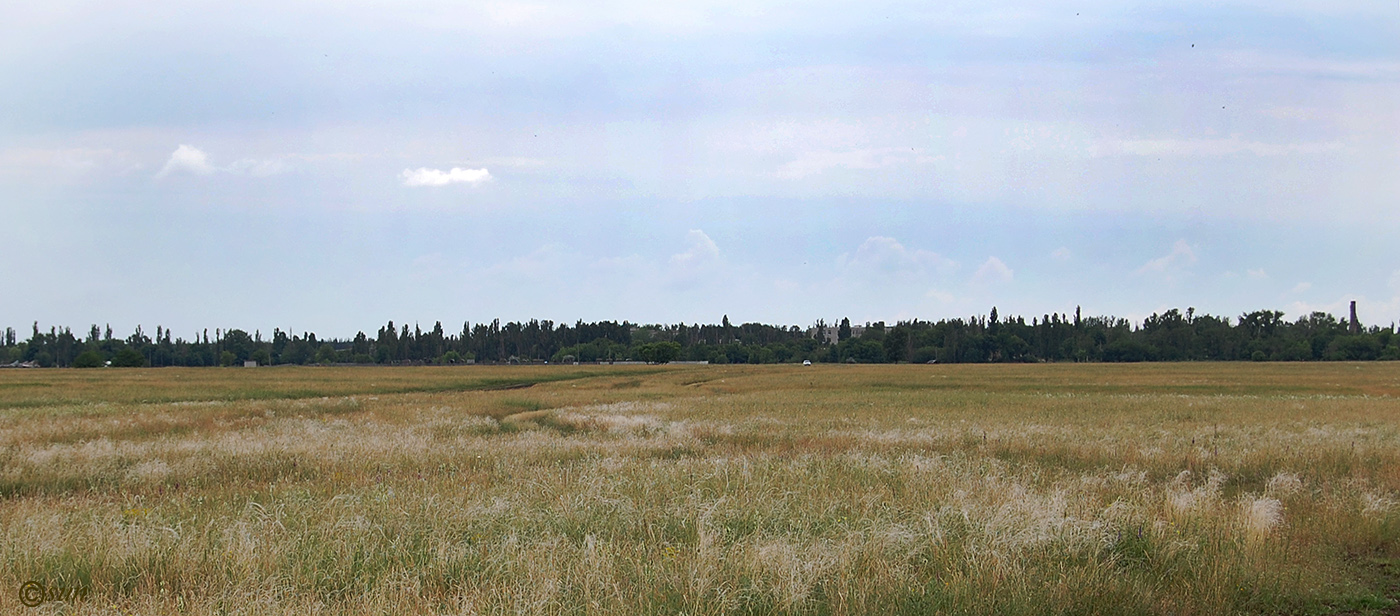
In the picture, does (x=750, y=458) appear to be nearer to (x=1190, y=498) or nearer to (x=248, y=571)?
(x=1190, y=498)

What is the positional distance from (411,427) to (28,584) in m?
20.7

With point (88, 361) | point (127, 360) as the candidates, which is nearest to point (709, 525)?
point (88, 361)

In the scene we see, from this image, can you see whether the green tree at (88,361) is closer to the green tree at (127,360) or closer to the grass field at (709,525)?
the green tree at (127,360)

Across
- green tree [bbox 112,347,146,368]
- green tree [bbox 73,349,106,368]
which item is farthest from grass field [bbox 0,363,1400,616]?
green tree [bbox 112,347,146,368]

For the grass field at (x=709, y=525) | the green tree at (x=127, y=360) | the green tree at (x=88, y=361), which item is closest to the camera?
the grass field at (x=709, y=525)

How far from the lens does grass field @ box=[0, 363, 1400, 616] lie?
7.82 m

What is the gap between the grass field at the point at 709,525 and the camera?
7.82 m

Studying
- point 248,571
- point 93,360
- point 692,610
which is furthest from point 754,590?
point 93,360

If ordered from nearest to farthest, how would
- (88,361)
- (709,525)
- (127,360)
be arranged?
(709,525) → (88,361) → (127,360)

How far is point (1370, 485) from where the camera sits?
1510 cm

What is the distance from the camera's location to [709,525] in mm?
10273

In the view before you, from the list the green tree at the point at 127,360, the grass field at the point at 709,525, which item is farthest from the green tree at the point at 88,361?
the grass field at the point at 709,525

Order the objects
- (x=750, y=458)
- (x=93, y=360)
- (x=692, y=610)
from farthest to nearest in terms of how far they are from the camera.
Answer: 1. (x=93, y=360)
2. (x=750, y=458)
3. (x=692, y=610)

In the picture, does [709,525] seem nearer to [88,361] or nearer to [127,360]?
[88,361]
